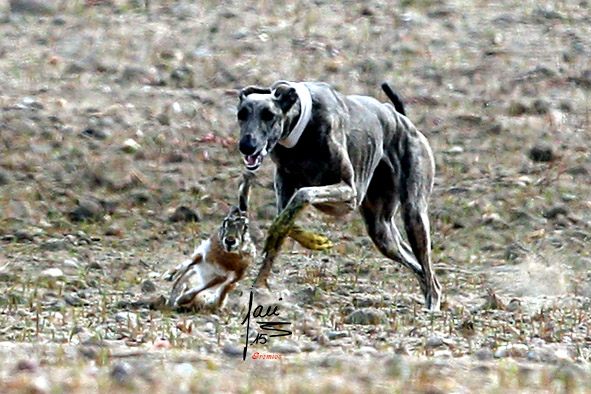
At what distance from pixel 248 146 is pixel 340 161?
81cm

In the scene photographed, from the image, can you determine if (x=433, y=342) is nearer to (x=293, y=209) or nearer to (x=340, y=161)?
(x=293, y=209)

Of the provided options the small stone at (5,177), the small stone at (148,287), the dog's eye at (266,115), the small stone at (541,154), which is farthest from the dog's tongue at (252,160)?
the small stone at (541,154)

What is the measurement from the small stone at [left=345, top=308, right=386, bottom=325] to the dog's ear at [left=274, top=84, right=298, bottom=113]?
1156 mm

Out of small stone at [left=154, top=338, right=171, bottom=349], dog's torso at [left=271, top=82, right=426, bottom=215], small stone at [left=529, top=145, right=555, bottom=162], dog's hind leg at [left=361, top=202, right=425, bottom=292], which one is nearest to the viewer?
small stone at [left=154, top=338, right=171, bottom=349]

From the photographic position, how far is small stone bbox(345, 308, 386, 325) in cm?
853

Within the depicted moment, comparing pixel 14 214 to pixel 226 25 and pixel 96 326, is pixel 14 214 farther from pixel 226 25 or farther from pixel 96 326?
pixel 226 25

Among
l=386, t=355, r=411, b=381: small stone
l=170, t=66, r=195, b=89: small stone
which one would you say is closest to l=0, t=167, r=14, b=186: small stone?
l=170, t=66, r=195, b=89: small stone

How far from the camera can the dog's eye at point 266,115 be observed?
8523 mm

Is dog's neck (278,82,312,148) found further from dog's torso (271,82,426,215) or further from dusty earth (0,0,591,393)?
dusty earth (0,0,591,393)

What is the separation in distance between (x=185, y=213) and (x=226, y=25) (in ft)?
16.0

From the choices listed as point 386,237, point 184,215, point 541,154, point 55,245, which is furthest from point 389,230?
point 541,154

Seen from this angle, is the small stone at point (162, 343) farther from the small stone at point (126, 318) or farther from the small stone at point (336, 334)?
the small stone at point (336, 334)

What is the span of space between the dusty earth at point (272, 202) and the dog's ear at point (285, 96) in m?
1.14

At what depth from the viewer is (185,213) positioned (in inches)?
474
